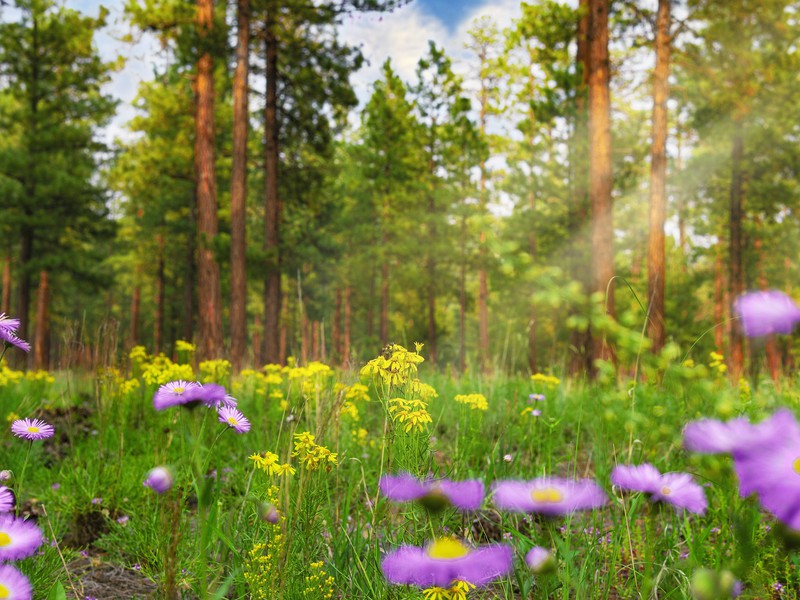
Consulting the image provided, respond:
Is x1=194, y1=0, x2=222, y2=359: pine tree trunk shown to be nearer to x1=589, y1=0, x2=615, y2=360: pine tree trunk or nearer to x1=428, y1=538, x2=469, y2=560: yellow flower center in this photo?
x1=589, y1=0, x2=615, y2=360: pine tree trunk

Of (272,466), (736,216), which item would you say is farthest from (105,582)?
(736,216)

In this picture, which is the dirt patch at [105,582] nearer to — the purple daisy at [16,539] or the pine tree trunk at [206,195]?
the purple daisy at [16,539]

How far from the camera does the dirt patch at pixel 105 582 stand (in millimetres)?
1638

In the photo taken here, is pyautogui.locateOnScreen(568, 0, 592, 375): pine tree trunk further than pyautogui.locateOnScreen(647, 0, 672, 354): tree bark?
No

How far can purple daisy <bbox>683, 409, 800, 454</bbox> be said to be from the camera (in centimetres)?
50

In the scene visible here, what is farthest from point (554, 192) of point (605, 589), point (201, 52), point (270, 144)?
point (605, 589)

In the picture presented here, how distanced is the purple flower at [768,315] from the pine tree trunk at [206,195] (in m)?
10.8

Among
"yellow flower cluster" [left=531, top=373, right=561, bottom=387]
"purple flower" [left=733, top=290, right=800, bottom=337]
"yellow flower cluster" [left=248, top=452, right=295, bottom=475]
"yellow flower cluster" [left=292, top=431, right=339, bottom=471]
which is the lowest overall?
"yellow flower cluster" [left=531, top=373, right=561, bottom=387]

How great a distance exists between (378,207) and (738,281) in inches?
510

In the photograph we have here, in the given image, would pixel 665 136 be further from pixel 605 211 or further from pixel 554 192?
pixel 554 192

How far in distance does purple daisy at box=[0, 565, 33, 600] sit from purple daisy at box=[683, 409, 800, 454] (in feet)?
2.84

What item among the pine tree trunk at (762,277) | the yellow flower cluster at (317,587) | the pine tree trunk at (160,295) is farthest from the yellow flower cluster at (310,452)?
the pine tree trunk at (160,295)

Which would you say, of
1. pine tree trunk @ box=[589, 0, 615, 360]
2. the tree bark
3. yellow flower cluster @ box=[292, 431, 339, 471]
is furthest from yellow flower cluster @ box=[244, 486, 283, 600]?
the tree bark

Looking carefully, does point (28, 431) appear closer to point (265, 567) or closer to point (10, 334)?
point (10, 334)
